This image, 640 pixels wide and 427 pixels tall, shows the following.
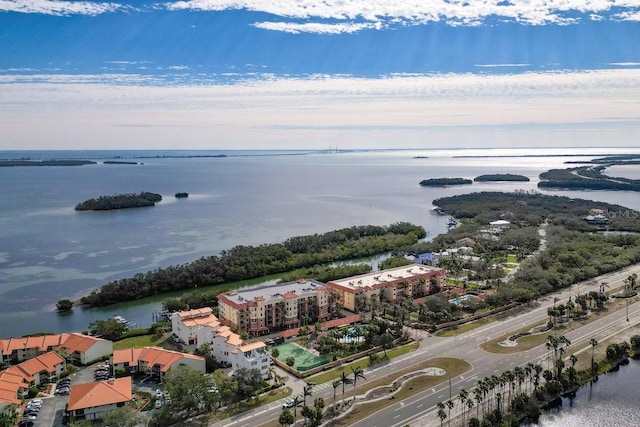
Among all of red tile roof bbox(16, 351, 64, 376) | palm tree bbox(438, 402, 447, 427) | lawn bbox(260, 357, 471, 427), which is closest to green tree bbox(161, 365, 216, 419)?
lawn bbox(260, 357, 471, 427)

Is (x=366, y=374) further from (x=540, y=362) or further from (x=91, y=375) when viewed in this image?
(x=91, y=375)

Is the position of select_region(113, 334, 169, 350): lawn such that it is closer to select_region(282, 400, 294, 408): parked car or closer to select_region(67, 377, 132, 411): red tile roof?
select_region(67, 377, 132, 411): red tile roof

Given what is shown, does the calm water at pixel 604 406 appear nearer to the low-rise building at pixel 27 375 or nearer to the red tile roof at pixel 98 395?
the red tile roof at pixel 98 395

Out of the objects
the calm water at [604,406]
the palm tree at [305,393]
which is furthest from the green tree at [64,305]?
the calm water at [604,406]

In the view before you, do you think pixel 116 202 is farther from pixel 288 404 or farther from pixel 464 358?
pixel 464 358

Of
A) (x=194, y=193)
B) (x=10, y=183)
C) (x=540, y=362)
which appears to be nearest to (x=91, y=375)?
(x=540, y=362)

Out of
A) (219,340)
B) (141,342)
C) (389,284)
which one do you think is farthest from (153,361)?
(389,284)

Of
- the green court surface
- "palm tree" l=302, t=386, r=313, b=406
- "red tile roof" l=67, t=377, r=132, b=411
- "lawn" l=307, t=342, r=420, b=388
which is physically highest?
"red tile roof" l=67, t=377, r=132, b=411
